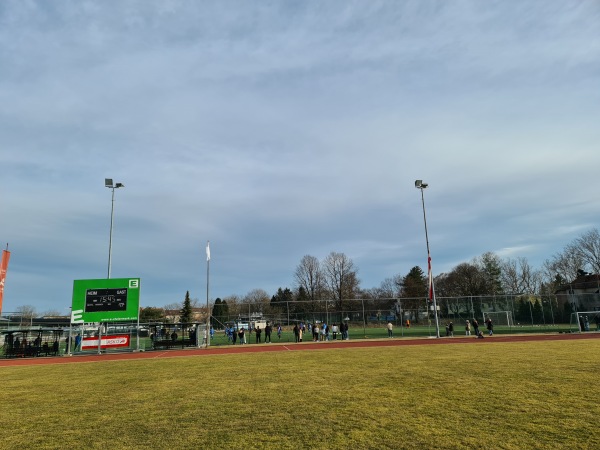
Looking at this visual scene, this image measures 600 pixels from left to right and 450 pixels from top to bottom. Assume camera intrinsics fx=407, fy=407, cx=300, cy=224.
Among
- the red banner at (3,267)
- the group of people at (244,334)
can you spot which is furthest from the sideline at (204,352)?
the red banner at (3,267)

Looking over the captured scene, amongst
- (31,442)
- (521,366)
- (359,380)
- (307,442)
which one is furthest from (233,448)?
(521,366)

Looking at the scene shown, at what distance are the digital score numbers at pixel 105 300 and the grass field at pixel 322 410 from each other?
57.0ft

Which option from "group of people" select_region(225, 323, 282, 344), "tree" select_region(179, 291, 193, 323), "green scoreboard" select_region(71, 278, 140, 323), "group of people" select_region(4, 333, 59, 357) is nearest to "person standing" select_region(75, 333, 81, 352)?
"group of people" select_region(4, 333, 59, 357)

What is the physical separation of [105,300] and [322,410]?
26.7 m

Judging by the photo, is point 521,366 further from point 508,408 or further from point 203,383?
point 203,383

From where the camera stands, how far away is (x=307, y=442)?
5949mm

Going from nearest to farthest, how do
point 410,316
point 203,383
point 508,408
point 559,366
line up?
1. point 508,408
2. point 203,383
3. point 559,366
4. point 410,316

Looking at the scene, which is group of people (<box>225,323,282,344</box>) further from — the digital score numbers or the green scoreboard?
the digital score numbers

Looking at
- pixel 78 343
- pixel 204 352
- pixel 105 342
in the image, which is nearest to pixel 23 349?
pixel 78 343

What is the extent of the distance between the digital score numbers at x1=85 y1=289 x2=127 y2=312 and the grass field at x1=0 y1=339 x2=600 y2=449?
1737 cm

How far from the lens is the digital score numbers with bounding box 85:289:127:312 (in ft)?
97.9

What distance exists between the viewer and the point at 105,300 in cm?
3009

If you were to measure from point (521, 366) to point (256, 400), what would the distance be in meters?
9.17

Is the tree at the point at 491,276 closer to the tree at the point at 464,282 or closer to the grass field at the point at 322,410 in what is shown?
the tree at the point at 464,282
